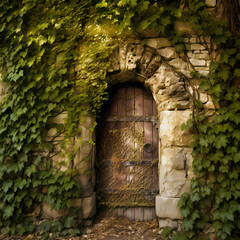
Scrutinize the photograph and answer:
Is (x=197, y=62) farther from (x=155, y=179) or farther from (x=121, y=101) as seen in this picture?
(x=155, y=179)

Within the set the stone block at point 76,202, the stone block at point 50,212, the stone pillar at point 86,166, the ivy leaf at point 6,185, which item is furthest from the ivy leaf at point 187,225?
the ivy leaf at point 6,185

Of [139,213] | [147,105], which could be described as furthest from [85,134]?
[139,213]

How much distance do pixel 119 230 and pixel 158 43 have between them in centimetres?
251

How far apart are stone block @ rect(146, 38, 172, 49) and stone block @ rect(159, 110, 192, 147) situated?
34.9 inches

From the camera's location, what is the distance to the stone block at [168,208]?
8.23 ft

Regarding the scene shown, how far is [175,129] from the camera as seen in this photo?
2574 mm

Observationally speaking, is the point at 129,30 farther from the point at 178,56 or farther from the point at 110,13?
the point at 178,56

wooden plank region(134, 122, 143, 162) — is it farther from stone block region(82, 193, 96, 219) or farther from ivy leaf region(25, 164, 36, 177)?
ivy leaf region(25, 164, 36, 177)

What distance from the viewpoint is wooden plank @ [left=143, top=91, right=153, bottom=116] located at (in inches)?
121

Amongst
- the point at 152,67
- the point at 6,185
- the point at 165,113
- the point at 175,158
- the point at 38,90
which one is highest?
the point at 152,67

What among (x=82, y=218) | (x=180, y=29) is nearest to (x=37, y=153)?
(x=82, y=218)

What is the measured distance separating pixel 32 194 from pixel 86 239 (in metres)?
0.88

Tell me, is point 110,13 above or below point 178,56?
above

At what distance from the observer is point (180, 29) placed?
2652 mm
